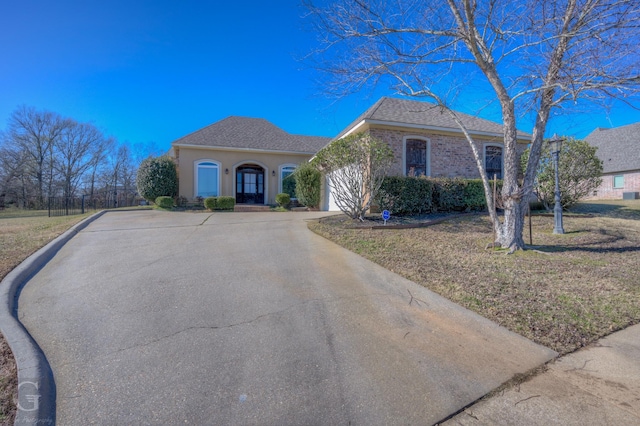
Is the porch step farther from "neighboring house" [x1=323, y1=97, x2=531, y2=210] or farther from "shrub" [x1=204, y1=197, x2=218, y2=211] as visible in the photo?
"neighboring house" [x1=323, y1=97, x2=531, y2=210]

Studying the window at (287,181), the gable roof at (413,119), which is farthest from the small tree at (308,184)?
the window at (287,181)

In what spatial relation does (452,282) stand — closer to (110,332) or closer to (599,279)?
(599,279)

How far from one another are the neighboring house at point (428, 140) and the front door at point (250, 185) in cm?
555

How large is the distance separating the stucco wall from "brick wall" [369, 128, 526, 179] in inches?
290

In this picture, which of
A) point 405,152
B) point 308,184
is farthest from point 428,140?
point 308,184

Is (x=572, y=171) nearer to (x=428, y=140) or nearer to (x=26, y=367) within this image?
(x=428, y=140)

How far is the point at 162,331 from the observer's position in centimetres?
305

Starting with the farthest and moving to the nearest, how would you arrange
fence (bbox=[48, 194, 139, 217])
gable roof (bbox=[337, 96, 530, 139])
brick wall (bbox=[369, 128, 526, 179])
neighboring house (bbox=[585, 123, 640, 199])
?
neighboring house (bbox=[585, 123, 640, 199]) < fence (bbox=[48, 194, 139, 217]) < brick wall (bbox=[369, 128, 526, 179]) < gable roof (bbox=[337, 96, 530, 139])

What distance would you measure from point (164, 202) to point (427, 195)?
11823 millimetres

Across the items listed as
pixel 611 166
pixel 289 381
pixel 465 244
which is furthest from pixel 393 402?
pixel 611 166

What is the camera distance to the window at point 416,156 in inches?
501

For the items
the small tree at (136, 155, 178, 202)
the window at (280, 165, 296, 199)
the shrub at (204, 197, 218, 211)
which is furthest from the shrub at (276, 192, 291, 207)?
the small tree at (136, 155, 178, 202)

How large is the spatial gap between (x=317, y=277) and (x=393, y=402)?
2.68 m

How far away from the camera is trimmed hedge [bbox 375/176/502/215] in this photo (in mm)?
9734
